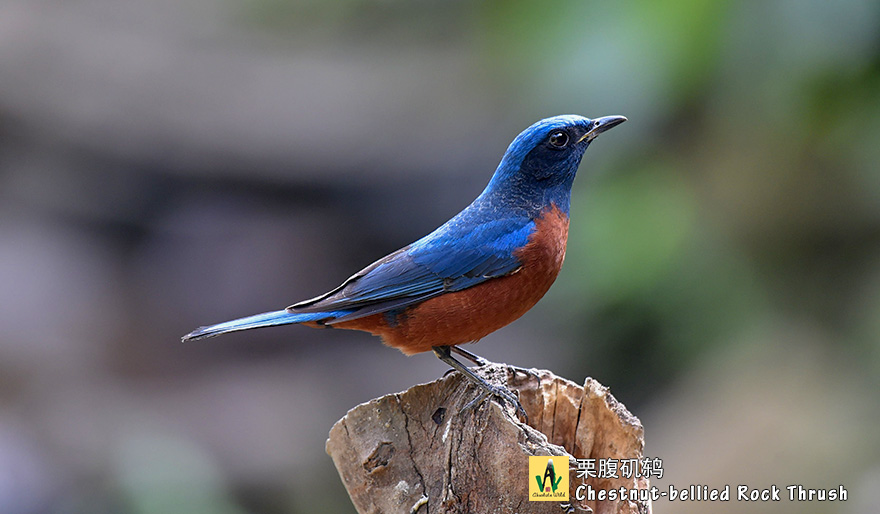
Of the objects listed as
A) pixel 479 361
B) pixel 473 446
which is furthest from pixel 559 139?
pixel 473 446

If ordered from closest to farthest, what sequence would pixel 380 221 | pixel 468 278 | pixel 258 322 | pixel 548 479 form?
1. pixel 548 479
2. pixel 258 322
3. pixel 468 278
4. pixel 380 221

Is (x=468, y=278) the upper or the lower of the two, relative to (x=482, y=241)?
lower

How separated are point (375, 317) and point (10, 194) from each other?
8.37 m

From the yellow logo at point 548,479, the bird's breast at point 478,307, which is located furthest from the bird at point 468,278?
the yellow logo at point 548,479

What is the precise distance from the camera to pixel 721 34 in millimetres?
6988

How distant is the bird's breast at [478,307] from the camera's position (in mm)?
4234

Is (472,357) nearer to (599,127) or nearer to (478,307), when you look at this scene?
(478,307)

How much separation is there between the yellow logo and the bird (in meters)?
0.66

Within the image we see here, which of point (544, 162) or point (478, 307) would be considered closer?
point (478, 307)

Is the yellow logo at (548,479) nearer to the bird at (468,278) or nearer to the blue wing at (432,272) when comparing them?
the bird at (468,278)

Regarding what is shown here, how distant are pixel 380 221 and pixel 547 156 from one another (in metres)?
6.30

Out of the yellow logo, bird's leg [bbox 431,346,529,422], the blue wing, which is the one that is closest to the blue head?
the blue wing

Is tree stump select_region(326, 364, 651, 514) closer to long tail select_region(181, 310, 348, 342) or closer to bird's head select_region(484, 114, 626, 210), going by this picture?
long tail select_region(181, 310, 348, 342)

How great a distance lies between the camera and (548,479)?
334cm
